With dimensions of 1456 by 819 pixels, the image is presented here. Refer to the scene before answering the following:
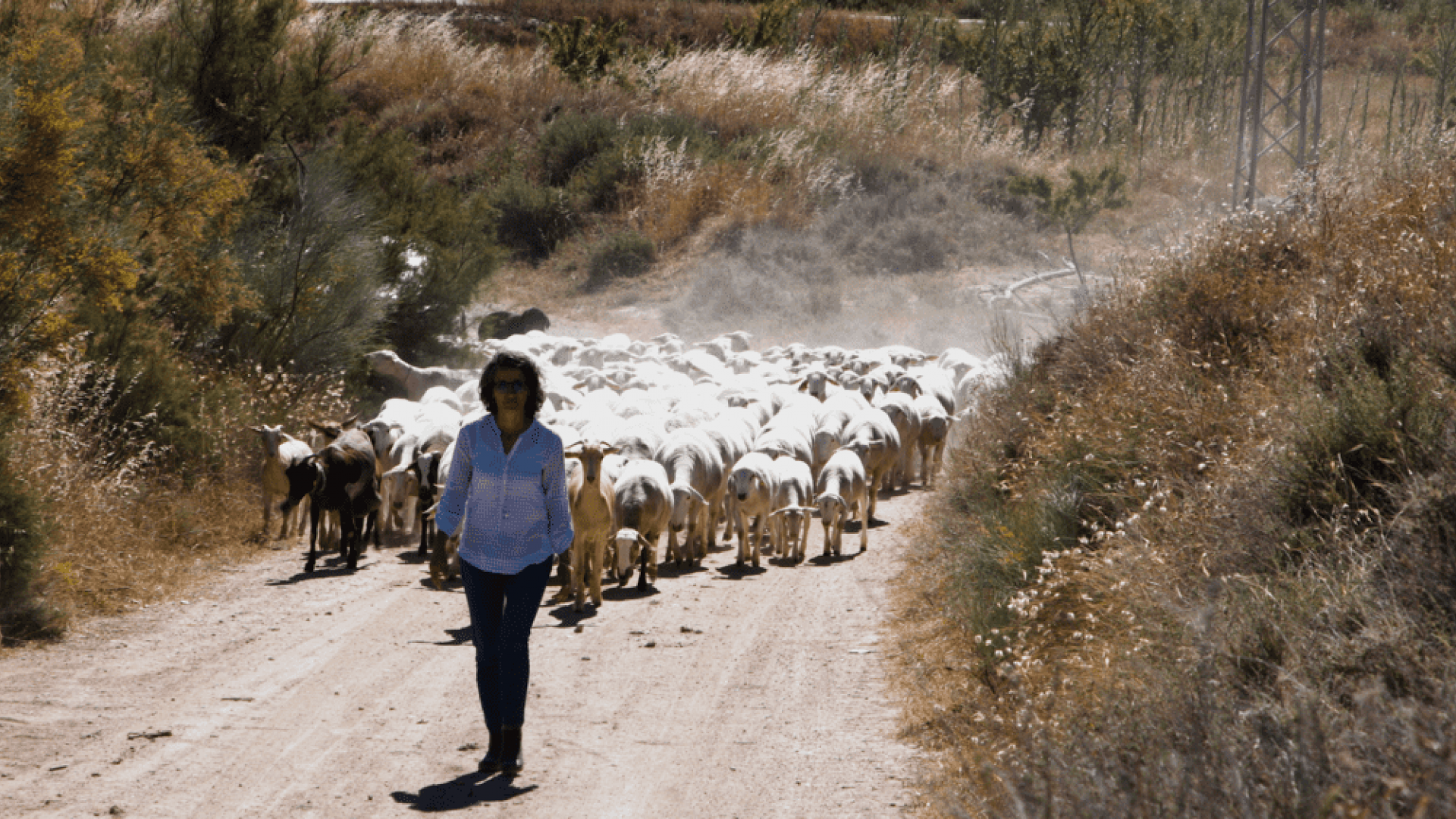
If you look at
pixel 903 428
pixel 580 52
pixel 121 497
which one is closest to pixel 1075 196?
pixel 903 428

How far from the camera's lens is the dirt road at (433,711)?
17.5ft

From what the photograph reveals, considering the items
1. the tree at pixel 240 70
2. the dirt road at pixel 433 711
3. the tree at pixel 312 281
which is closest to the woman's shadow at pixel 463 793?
the dirt road at pixel 433 711

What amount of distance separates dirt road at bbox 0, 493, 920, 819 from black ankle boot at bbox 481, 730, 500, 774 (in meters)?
0.08

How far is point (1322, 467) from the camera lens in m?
5.45

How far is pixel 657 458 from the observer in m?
11.6

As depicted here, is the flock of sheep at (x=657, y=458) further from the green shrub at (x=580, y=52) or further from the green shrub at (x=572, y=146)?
the green shrub at (x=580, y=52)

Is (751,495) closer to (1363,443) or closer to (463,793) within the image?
(463,793)

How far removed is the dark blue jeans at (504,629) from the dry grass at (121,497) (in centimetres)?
399

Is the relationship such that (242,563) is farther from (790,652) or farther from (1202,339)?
(1202,339)

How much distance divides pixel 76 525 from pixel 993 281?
21611 millimetres

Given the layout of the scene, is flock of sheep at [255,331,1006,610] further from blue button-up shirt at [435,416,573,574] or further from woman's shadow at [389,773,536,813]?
woman's shadow at [389,773,536,813]

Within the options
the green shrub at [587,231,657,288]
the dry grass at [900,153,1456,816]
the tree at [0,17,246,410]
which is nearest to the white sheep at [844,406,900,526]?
the dry grass at [900,153,1456,816]

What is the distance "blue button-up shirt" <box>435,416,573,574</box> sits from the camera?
548 cm

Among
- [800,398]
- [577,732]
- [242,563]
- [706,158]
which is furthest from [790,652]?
[706,158]
